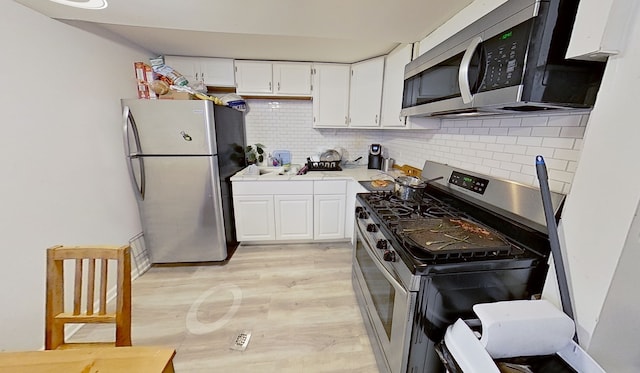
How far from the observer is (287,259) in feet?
8.31

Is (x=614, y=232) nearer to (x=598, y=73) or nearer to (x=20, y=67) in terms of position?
(x=598, y=73)

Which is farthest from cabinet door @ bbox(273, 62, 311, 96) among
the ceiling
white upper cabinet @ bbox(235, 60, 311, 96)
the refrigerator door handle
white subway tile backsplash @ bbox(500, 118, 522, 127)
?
white subway tile backsplash @ bbox(500, 118, 522, 127)

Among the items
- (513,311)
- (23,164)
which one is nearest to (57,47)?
(23,164)

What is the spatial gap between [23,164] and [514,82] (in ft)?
8.18

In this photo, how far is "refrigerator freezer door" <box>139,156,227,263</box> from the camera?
2.13 meters

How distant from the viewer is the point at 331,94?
279cm

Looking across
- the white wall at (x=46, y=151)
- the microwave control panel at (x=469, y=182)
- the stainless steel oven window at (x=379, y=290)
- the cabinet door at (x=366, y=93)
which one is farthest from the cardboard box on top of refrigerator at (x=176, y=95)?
Answer: the microwave control panel at (x=469, y=182)

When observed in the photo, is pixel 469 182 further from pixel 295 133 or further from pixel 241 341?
pixel 295 133

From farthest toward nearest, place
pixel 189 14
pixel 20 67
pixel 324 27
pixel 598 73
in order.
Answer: pixel 324 27 → pixel 189 14 → pixel 20 67 → pixel 598 73

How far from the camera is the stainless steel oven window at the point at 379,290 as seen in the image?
116cm

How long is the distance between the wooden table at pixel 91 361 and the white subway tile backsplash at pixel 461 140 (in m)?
1.65

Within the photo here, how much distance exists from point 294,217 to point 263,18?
1858 millimetres

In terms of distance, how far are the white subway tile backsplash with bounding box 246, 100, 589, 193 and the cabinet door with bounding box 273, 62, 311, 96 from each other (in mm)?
273

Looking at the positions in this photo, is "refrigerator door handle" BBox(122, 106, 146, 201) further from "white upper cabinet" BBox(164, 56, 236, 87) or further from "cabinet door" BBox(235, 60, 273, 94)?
"cabinet door" BBox(235, 60, 273, 94)
